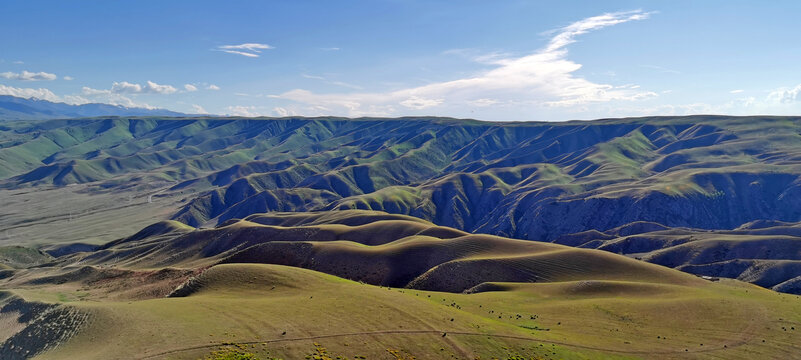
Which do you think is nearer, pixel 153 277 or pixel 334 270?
pixel 153 277

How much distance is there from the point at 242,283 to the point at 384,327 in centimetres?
2853

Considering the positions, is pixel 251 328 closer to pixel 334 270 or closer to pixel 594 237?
pixel 334 270

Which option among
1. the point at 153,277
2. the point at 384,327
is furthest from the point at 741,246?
the point at 153,277

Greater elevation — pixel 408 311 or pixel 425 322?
pixel 425 322

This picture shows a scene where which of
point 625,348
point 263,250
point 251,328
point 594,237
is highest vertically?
point 251,328

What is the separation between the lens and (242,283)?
66.9m

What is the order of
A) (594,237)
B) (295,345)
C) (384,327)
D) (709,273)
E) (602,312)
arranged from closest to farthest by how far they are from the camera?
1. (295,345)
2. (384,327)
3. (602,312)
4. (709,273)
5. (594,237)

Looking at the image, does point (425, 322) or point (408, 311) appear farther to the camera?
point (408, 311)

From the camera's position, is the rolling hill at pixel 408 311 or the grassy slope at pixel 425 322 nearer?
the grassy slope at pixel 425 322

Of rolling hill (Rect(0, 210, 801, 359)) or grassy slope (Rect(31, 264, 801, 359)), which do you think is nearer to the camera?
grassy slope (Rect(31, 264, 801, 359))

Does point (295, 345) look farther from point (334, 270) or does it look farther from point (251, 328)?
point (334, 270)

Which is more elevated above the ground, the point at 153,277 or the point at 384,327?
the point at 384,327

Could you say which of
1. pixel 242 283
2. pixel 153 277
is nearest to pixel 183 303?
pixel 242 283

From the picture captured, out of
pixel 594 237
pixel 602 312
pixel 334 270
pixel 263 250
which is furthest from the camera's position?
pixel 594 237
